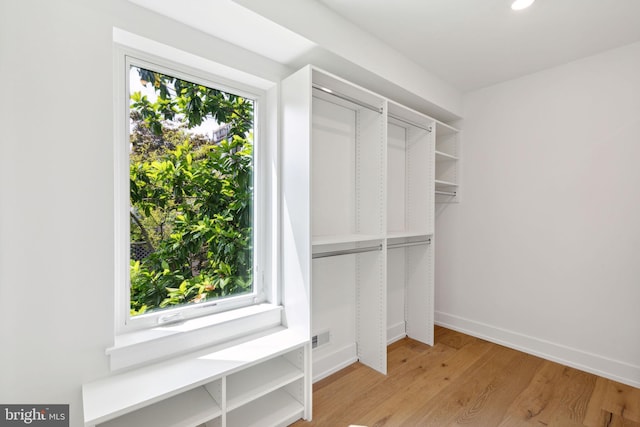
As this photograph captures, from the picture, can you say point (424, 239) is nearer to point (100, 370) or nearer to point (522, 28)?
point (522, 28)

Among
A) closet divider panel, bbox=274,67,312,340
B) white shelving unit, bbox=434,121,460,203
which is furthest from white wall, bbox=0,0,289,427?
white shelving unit, bbox=434,121,460,203

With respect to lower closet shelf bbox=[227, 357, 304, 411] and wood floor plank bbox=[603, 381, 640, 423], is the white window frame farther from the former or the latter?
wood floor plank bbox=[603, 381, 640, 423]

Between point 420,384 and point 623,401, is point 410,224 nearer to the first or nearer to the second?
point 420,384

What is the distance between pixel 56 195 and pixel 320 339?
189 cm

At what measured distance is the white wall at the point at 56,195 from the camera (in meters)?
1.23

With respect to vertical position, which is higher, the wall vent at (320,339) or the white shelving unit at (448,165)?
the white shelving unit at (448,165)

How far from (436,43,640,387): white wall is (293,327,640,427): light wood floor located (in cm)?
33

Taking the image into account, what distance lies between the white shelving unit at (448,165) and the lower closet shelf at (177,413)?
2771mm

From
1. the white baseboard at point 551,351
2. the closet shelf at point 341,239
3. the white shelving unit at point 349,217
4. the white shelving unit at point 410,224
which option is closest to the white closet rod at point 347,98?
the white shelving unit at point 349,217

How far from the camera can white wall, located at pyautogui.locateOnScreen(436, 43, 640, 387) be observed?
2.32 m

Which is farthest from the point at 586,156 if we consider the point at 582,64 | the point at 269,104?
the point at 269,104

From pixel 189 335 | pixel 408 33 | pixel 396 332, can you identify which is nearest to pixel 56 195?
pixel 189 335

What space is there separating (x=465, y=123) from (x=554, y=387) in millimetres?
2487

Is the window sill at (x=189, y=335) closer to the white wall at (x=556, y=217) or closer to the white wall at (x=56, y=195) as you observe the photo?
the white wall at (x=56, y=195)
